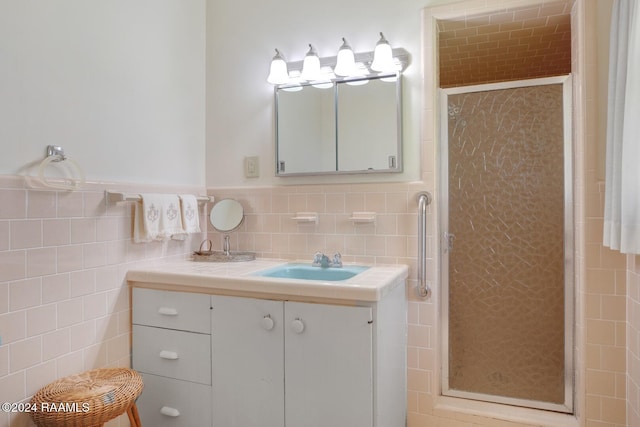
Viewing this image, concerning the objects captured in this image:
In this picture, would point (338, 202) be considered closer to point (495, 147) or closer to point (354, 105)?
point (354, 105)

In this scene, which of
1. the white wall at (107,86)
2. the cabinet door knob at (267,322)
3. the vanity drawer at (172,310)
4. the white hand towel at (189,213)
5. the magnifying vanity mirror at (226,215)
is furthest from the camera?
the magnifying vanity mirror at (226,215)

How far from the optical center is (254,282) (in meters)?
1.56

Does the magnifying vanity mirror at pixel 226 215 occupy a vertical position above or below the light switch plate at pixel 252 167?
below

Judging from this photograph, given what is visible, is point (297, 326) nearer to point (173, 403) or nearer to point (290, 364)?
point (290, 364)

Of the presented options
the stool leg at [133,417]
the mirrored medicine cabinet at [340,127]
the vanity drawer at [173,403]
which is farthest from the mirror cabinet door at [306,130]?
the stool leg at [133,417]

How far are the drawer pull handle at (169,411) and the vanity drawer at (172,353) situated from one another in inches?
5.7

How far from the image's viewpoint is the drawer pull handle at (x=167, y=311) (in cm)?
172

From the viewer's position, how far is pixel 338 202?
208 cm

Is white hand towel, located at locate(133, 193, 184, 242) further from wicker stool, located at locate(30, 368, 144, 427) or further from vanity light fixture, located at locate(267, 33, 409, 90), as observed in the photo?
vanity light fixture, located at locate(267, 33, 409, 90)

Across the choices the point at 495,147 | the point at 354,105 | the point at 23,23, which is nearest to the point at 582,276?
the point at 495,147

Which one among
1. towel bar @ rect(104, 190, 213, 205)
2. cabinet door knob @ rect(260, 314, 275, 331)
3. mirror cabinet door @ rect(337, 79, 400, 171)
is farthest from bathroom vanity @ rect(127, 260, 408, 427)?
mirror cabinet door @ rect(337, 79, 400, 171)

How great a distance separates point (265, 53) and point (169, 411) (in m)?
1.90

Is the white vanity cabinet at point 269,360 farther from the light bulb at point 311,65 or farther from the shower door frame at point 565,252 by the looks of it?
the light bulb at point 311,65

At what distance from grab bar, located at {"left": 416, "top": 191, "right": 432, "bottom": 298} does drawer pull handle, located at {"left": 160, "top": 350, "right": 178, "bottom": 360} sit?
1158mm
